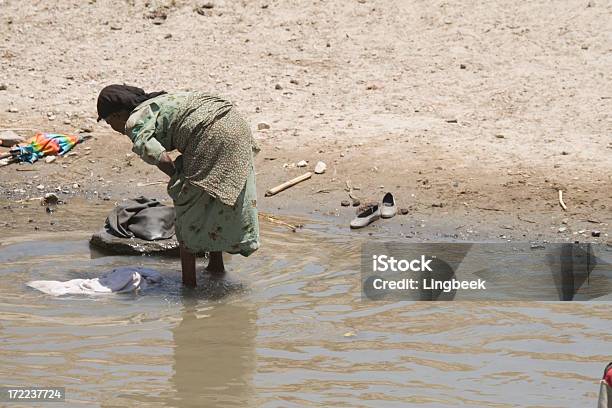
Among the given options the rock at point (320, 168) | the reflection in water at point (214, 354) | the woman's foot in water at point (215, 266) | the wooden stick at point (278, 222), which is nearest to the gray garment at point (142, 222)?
the woman's foot in water at point (215, 266)

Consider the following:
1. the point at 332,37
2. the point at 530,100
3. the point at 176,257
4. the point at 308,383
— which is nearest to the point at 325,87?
the point at 332,37

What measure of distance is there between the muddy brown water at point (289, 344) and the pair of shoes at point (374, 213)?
2.80 ft

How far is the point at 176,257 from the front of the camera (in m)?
7.71

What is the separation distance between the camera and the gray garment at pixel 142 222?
25.5ft

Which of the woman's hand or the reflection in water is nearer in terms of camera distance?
the reflection in water

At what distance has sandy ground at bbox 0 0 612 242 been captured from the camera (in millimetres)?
8617

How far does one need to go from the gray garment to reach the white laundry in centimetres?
82

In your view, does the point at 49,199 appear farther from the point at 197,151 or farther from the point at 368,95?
the point at 368,95

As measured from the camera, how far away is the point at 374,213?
8336 mm

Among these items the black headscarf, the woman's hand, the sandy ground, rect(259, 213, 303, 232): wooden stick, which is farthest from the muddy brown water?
the sandy ground

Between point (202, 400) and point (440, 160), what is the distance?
4272 mm

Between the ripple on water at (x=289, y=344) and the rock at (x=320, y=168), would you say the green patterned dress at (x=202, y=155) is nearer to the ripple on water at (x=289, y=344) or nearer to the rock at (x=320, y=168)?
the ripple on water at (x=289, y=344)

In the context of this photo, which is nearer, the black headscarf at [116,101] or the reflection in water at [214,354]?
the reflection in water at [214,354]

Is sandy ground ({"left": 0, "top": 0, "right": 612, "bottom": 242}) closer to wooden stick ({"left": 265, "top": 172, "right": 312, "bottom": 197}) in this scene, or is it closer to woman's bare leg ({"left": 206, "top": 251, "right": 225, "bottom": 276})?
wooden stick ({"left": 265, "top": 172, "right": 312, "bottom": 197})
